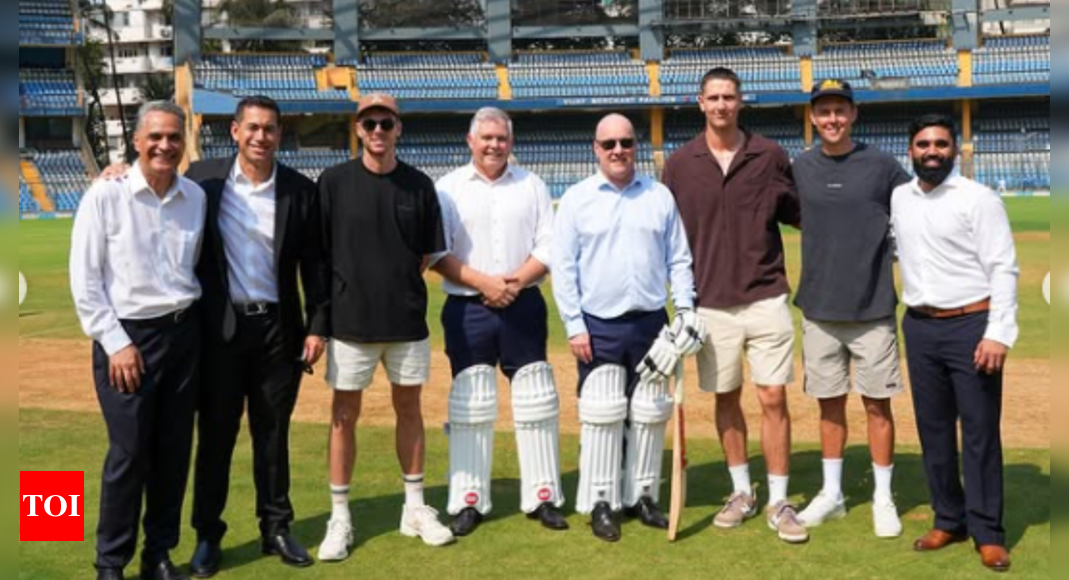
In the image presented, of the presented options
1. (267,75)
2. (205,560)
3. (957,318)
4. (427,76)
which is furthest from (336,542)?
(267,75)

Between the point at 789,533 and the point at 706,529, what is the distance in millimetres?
496

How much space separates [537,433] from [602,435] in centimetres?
38

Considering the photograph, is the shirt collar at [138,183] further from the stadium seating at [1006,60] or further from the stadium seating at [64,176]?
the stadium seating at [1006,60]

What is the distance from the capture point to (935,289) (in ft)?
17.9

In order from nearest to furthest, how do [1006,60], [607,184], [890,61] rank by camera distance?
1. [607,184]
2. [1006,60]
3. [890,61]

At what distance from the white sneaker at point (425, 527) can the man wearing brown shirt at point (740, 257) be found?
1.56 meters

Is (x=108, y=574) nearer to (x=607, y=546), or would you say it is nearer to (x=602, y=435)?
(x=607, y=546)

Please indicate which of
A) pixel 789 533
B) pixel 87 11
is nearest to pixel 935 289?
pixel 789 533

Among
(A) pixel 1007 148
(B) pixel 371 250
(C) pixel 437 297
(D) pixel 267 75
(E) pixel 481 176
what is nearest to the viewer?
Result: (B) pixel 371 250

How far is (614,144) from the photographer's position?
5.95m

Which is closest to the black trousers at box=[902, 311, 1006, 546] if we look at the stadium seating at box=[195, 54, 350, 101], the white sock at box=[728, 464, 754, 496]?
the white sock at box=[728, 464, 754, 496]

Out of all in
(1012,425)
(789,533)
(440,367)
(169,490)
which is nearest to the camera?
(169,490)

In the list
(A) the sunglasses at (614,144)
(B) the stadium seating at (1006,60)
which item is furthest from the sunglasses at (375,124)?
(B) the stadium seating at (1006,60)

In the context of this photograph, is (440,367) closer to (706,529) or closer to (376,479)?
(376,479)
